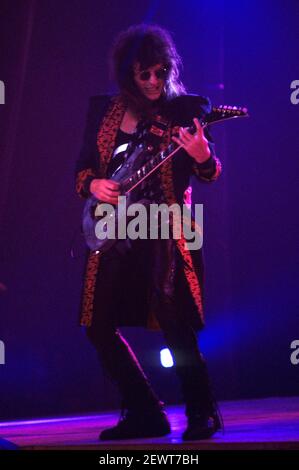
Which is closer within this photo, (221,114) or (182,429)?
(221,114)

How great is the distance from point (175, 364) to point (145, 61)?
121cm

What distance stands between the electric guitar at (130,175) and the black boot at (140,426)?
2.09 ft

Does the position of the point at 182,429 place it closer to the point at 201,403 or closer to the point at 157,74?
the point at 201,403

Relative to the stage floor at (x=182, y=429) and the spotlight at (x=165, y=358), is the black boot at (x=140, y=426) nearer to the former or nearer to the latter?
the stage floor at (x=182, y=429)

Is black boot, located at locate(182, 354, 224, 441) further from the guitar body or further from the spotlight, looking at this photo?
the spotlight

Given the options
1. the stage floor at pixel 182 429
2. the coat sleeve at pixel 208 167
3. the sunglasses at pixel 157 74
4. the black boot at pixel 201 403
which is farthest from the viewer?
the sunglasses at pixel 157 74

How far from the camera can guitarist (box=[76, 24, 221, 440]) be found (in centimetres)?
294

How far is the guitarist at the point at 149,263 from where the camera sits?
2.94 m

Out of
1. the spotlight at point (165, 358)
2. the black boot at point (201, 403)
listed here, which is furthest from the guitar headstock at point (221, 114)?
the spotlight at point (165, 358)

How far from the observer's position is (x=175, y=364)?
2953mm

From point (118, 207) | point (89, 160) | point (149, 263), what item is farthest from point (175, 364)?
point (89, 160)

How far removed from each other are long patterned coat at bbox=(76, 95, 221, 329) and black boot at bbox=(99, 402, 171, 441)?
0.33 meters

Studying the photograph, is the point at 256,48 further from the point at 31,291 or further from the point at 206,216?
the point at 31,291

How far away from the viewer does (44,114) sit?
16.1 ft
